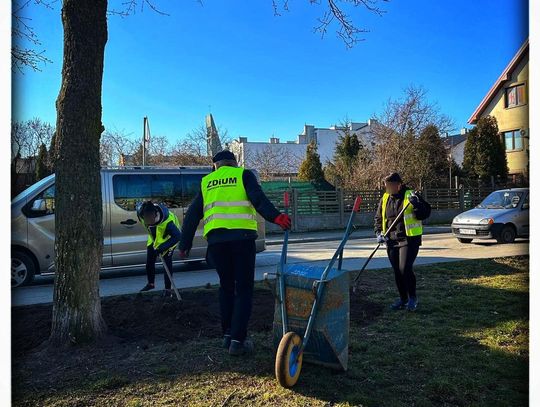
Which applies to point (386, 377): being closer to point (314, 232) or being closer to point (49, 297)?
point (49, 297)

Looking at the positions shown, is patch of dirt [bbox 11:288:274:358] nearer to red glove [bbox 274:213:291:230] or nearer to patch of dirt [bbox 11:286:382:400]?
patch of dirt [bbox 11:286:382:400]

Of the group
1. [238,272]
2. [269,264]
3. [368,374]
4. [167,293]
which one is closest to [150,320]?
[167,293]

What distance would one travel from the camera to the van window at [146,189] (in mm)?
9055

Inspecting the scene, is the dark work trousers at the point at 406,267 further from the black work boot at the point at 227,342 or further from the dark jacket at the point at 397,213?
the black work boot at the point at 227,342

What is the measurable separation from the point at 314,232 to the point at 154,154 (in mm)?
12593

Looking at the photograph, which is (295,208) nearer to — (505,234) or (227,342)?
(505,234)

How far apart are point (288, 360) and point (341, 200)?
19.2 metres

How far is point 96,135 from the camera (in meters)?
4.34

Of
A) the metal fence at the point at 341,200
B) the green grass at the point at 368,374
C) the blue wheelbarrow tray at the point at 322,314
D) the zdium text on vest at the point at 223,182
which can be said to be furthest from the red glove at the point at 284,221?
the metal fence at the point at 341,200

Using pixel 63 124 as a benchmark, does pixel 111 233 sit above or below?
below

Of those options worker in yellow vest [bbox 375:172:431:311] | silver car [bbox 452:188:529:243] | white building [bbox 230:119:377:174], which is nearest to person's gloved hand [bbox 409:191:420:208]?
worker in yellow vest [bbox 375:172:431:311]

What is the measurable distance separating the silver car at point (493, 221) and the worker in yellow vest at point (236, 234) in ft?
34.6
